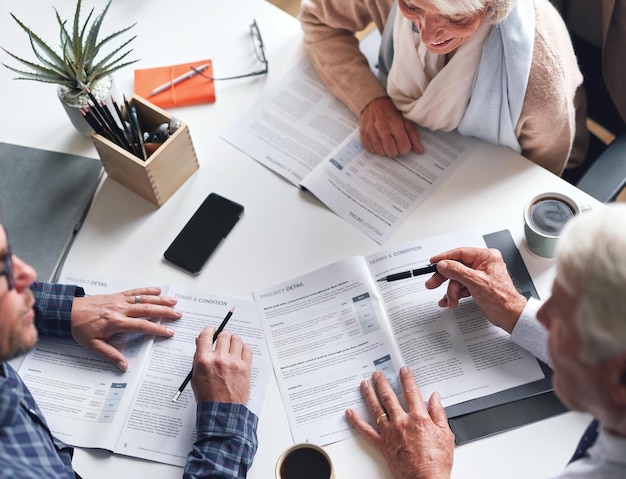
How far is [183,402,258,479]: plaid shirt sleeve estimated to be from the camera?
1046 mm

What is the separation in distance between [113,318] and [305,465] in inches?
18.6

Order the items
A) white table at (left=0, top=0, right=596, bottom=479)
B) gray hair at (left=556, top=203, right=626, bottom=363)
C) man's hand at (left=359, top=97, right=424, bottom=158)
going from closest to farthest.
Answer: gray hair at (left=556, top=203, right=626, bottom=363), white table at (left=0, top=0, right=596, bottom=479), man's hand at (left=359, top=97, right=424, bottom=158)

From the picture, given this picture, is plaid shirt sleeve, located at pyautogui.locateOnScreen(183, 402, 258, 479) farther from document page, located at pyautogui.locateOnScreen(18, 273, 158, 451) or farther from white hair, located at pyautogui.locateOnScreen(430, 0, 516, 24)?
white hair, located at pyautogui.locateOnScreen(430, 0, 516, 24)

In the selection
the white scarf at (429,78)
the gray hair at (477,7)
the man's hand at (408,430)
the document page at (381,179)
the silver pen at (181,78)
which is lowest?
the man's hand at (408,430)

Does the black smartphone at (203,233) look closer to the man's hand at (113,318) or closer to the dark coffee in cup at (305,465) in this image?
the man's hand at (113,318)

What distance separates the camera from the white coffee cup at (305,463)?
971mm

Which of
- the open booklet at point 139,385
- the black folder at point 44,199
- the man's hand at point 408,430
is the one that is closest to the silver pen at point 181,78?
the black folder at point 44,199

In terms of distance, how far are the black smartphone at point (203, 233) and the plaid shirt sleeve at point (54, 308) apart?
0.68 ft

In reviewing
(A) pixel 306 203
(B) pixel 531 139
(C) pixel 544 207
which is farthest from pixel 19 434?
(B) pixel 531 139

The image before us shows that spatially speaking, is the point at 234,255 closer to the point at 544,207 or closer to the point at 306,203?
the point at 306,203

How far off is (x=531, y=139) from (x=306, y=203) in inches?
20.7

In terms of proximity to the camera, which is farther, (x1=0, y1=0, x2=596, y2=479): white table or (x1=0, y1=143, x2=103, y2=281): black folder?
(x1=0, y1=143, x2=103, y2=281): black folder

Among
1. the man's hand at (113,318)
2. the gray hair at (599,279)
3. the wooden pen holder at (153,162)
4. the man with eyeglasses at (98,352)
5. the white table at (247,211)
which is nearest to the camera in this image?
the gray hair at (599,279)

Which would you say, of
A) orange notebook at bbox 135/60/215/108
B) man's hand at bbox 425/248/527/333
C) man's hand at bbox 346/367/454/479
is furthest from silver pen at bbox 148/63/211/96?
man's hand at bbox 346/367/454/479
